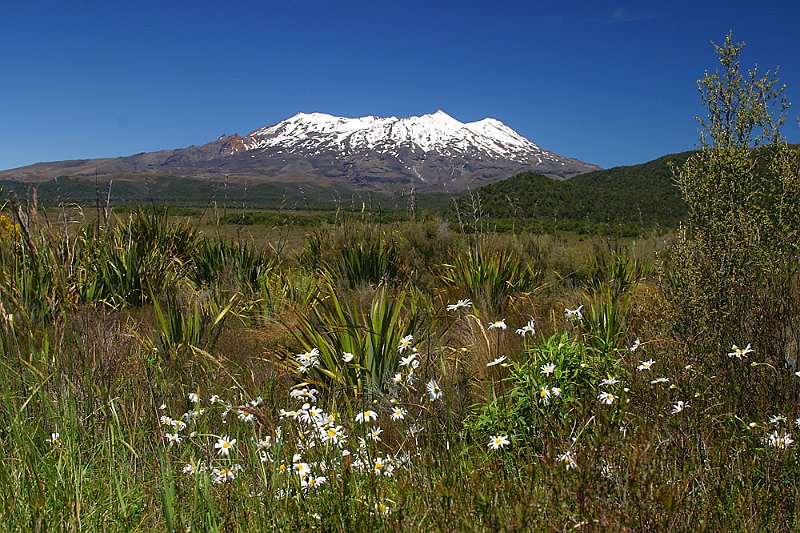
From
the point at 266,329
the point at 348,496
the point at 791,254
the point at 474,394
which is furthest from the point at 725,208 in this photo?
the point at 266,329

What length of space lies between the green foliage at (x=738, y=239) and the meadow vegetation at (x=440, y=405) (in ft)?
0.06

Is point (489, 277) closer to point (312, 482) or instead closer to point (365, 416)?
point (365, 416)

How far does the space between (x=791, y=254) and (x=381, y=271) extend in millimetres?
5597

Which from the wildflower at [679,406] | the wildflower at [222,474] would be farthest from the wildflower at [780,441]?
the wildflower at [222,474]

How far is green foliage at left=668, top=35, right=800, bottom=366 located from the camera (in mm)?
3273

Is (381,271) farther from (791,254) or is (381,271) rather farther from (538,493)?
(538,493)

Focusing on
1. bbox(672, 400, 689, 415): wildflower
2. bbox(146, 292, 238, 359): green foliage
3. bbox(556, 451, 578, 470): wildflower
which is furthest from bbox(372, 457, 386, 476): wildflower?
bbox(146, 292, 238, 359): green foliage

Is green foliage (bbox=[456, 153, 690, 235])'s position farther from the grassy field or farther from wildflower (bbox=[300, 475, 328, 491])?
wildflower (bbox=[300, 475, 328, 491])

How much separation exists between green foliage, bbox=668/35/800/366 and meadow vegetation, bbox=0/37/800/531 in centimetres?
2

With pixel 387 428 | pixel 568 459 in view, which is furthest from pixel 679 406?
pixel 387 428

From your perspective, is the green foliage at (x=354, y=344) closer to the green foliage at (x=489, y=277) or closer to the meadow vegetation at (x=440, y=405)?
the meadow vegetation at (x=440, y=405)

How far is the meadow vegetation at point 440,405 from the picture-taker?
6.16 ft

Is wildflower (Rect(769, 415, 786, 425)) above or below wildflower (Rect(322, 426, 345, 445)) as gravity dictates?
above

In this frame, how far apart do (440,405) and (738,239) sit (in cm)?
226
